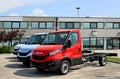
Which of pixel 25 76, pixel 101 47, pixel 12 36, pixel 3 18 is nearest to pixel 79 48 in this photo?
pixel 25 76

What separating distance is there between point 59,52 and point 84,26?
121 feet

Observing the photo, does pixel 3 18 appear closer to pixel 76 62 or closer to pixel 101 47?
pixel 101 47

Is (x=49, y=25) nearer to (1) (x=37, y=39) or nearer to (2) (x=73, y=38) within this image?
(1) (x=37, y=39)

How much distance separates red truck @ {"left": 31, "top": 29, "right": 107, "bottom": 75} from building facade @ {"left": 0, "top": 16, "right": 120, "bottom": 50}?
3227cm

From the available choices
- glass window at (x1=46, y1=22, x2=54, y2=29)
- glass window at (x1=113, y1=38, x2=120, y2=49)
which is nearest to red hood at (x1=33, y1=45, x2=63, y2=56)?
glass window at (x1=46, y1=22, x2=54, y2=29)

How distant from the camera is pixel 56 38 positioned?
17.2 m

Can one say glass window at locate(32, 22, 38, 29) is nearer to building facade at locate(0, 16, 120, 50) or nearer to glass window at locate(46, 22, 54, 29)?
building facade at locate(0, 16, 120, 50)

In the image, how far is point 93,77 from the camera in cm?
1507

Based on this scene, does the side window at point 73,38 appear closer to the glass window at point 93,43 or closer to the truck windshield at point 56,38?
the truck windshield at point 56,38

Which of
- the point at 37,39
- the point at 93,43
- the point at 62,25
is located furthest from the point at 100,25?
the point at 37,39

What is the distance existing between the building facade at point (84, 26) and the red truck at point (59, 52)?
106ft

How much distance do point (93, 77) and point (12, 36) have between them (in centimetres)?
2680

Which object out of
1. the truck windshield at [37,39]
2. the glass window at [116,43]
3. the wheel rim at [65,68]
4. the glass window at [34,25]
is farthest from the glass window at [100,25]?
the wheel rim at [65,68]

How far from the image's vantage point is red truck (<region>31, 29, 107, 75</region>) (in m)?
15.9
